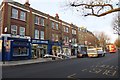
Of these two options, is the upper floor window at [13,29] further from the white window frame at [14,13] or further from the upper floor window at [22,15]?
the upper floor window at [22,15]

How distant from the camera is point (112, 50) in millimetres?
101750

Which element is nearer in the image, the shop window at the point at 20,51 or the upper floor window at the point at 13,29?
the upper floor window at the point at 13,29

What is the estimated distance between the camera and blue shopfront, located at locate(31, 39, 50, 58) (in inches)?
1791

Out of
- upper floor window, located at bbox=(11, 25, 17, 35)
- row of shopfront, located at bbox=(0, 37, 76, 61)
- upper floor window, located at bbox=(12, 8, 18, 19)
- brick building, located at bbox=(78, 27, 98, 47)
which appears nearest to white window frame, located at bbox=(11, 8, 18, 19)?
upper floor window, located at bbox=(12, 8, 18, 19)

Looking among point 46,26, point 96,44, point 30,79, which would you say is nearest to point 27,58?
point 46,26

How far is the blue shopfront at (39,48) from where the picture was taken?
45.5m

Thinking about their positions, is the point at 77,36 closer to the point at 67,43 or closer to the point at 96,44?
the point at 67,43

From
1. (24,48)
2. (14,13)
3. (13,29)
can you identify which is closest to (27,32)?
(24,48)

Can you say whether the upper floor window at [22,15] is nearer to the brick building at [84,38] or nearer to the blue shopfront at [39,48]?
the blue shopfront at [39,48]

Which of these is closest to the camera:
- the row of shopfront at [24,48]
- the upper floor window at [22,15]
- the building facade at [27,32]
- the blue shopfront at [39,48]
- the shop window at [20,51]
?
the row of shopfront at [24,48]

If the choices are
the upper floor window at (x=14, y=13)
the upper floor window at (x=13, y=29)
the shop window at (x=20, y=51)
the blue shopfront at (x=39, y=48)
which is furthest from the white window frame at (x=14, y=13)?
the blue shopfront at (x=39, y=48)

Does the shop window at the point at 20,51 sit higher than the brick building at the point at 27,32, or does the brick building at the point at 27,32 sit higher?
the brick building at the point at 27,32

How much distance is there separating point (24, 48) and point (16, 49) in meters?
2.57

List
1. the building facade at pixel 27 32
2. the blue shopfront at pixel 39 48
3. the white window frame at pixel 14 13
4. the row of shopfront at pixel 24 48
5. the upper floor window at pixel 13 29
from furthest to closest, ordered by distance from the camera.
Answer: the blue shopfront at pixel 39 48 < the white window frame at pixel 14 13 < the upper floor window at pixel 13 29 < the building facade at pixel 27 32 < the row of shopfront at pixel 24 48
